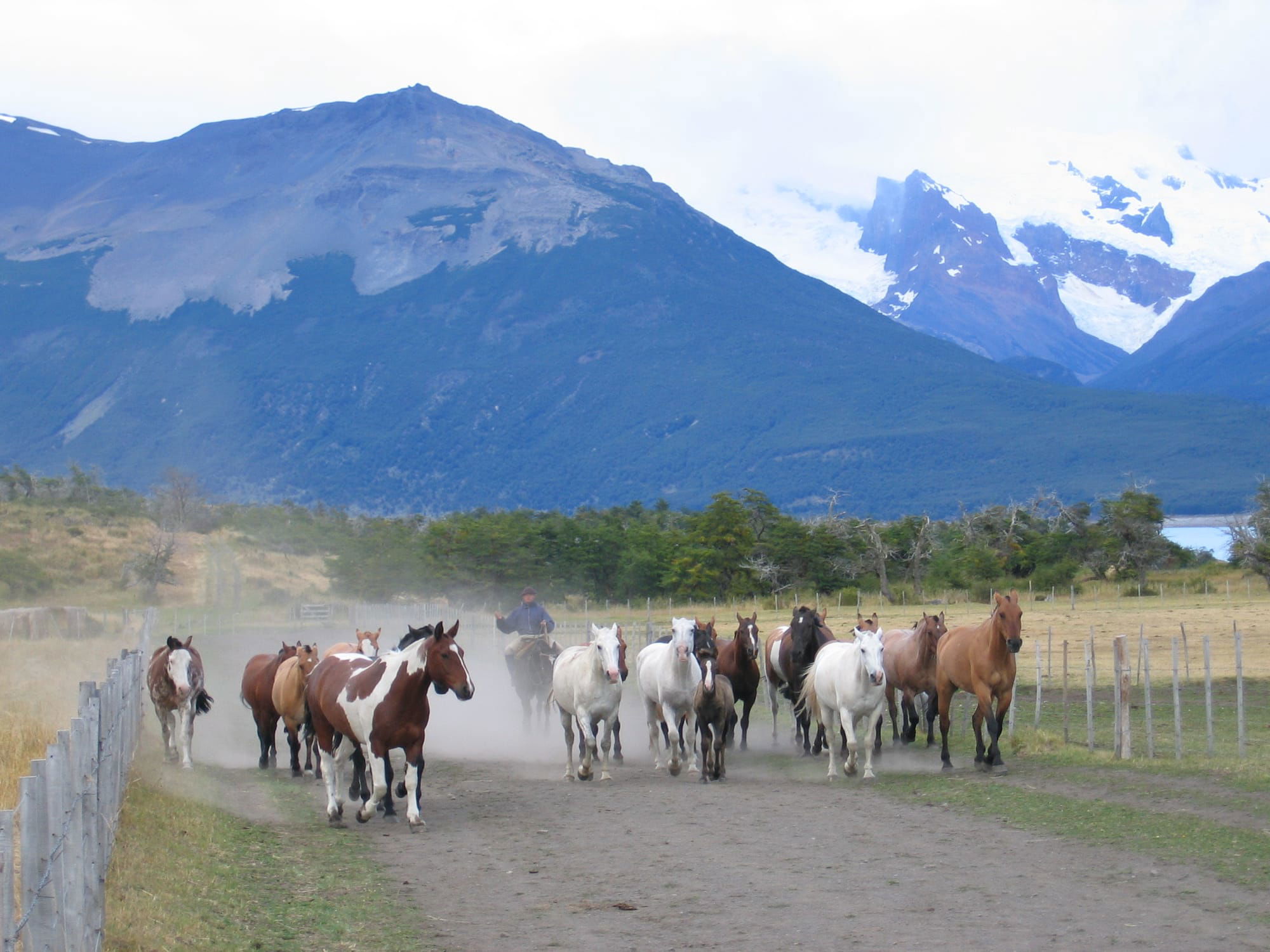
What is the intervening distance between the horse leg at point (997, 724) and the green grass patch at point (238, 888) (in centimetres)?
748

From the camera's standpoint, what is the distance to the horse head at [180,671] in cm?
1773

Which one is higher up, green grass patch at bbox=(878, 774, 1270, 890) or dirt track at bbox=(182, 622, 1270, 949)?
green grass patch at bbox=(878, 774, 1270, 890)

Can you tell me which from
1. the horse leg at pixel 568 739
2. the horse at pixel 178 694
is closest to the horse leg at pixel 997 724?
the horse leg at pixel 568 739

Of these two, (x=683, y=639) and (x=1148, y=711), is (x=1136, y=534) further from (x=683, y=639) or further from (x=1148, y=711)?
(x=683, y=639)

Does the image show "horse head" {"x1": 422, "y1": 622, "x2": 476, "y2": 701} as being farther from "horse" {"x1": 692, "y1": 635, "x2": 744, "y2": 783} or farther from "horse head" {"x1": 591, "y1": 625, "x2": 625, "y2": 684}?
"horse" {"x1": 692, "y1": 635, "x2": 744, "y2": 783}

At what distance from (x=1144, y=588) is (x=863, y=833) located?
50.7m

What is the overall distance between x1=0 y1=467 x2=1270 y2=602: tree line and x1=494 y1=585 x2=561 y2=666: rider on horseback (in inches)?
1712

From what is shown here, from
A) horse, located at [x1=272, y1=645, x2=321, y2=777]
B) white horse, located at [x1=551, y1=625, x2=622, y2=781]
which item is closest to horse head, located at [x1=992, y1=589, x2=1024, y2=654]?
white horse, located at [x1=551, y1=625, x2=622, y2=781]

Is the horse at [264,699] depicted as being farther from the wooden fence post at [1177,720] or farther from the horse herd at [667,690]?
the wooden fence post at [1177,720]

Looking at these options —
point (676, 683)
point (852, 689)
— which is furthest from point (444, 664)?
point (852, 689)

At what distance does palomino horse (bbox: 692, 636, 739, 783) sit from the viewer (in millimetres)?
16797

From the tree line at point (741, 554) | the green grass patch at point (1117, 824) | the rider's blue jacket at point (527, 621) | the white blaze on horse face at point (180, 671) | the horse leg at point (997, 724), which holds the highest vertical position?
the tree line at point (741, 554)

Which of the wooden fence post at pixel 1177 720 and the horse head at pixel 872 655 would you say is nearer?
the horse head at pixel 872 655

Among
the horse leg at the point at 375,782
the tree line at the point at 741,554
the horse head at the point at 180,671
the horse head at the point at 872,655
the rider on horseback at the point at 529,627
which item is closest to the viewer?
the horse leg at the point at 375,782
